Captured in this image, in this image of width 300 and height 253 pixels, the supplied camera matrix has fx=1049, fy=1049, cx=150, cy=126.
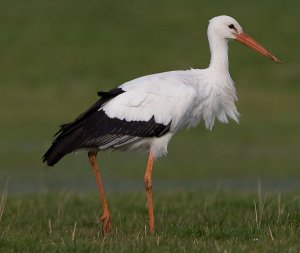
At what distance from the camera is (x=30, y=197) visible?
40.4ft

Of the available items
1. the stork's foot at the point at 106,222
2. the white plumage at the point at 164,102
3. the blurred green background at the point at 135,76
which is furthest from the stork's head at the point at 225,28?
the blurred green background at the point at 135,76

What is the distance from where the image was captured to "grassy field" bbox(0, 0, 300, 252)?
8289 millimetres

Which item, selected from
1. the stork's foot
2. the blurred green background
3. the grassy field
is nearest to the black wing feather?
the stork's foot

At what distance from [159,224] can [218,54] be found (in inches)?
65.1

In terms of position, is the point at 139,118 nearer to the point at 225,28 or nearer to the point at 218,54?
the point at 218,54

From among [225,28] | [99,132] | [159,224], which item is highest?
[225,28]

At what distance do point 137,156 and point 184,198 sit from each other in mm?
8262

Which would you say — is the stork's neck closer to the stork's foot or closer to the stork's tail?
the stork's tail

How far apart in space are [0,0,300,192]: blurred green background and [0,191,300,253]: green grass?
158 inches

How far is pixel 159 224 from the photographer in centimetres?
929

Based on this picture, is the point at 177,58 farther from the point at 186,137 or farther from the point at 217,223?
the point at 217,223

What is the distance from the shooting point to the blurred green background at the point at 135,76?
1766 cm

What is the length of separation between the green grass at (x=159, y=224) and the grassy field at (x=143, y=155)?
0.02m

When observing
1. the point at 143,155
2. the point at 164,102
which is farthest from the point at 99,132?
the point at 143,155
